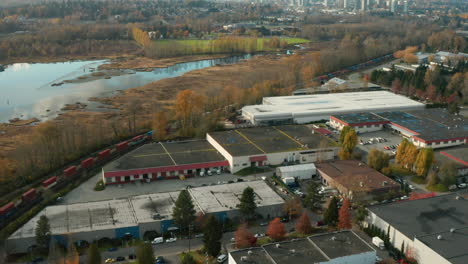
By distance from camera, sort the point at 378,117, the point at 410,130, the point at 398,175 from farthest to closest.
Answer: the point at 378,117
the point at 410,130
the point at 398,175

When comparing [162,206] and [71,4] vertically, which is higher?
[71,4]

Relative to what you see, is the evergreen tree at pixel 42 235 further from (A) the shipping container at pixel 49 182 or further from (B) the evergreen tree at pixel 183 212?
(A) the shipping container at pixel 49 182

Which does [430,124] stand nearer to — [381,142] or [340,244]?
[381,142]

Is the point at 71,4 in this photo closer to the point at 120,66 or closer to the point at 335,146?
the point at 120,66

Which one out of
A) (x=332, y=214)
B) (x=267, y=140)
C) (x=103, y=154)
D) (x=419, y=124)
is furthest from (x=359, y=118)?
(x=103, y=154)

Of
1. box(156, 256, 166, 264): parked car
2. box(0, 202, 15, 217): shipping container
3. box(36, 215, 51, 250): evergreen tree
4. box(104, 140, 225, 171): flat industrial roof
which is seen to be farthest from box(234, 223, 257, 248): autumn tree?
box(0, 202, 15, 217): shipping container


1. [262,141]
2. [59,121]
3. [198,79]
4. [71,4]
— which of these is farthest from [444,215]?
[71,4]

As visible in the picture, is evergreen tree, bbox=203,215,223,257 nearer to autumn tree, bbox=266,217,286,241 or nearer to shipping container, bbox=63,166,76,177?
autumn tree, bbox=266,217,286,241
